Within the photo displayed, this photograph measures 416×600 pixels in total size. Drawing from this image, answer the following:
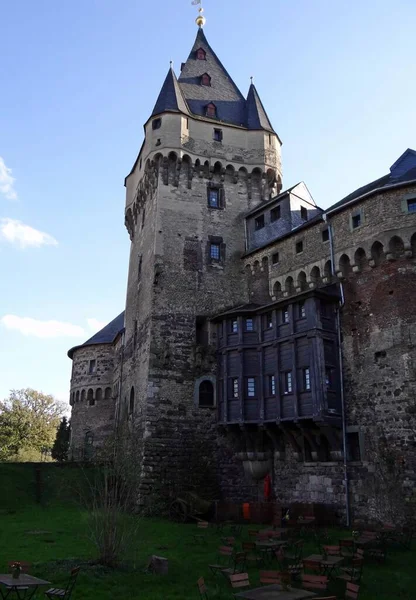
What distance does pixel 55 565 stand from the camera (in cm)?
1359

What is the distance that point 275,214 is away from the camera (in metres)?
29.6

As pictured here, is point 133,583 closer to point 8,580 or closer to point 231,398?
point 8,580

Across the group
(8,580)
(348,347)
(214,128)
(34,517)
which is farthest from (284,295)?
(8,580)

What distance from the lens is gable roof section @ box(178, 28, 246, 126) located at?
114 ft

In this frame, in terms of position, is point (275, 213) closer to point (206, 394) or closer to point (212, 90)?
point (206, 394)

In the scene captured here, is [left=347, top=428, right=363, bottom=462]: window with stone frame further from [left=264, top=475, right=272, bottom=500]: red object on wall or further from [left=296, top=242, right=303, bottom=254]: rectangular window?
[left=296, top=242, right=303, bottom=254]: rectangular window

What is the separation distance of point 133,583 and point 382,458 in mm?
11579

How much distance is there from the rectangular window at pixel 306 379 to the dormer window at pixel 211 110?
62.2 ft

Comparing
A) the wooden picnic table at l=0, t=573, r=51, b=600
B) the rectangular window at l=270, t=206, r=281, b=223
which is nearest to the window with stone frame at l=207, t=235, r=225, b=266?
the rectangular window at l=270, t=206, r=281, b=223

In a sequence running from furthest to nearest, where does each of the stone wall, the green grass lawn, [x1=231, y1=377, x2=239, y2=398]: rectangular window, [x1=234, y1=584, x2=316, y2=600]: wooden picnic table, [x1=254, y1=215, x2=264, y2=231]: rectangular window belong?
1. the stone wall
2. [x1=254, y1=215, x2=264, y2=231]: rectangular window
3. [x1=231, y1=377, x2=239, y2=398]: rectangular window
4. the green grass lawn
5. [x1=234, y1=584, x2=316, y2=600]: wooden picnic table

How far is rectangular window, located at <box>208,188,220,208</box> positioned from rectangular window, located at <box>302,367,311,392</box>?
12.7 meters

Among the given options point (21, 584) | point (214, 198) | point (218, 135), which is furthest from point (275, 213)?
point (21, 584)

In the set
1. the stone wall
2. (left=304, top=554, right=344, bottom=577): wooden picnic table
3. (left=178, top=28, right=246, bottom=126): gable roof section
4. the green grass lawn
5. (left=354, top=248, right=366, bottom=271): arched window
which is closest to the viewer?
the green grass lawn

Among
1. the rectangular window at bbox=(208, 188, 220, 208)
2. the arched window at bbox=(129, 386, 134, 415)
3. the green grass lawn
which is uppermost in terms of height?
the rectangular window at bbox=(208, 188, 220, 208)
